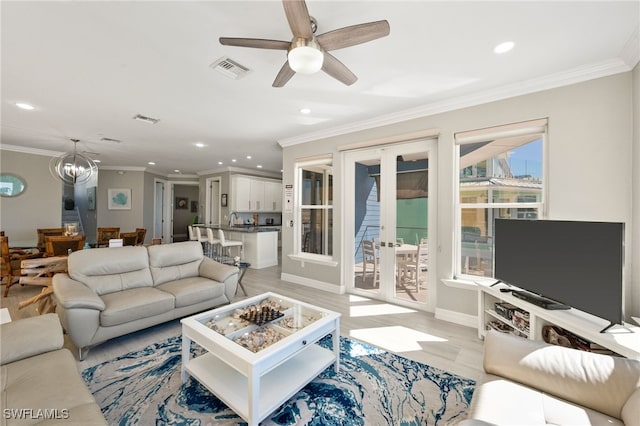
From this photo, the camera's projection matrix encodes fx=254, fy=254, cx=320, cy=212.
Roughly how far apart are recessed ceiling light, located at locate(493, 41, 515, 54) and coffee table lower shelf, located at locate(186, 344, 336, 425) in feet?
9.37

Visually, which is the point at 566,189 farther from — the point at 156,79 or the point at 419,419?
the point at 156,79

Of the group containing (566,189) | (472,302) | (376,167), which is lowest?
(472,302)

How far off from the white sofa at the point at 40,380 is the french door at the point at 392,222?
3319mm

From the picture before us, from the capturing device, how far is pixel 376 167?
3.92m

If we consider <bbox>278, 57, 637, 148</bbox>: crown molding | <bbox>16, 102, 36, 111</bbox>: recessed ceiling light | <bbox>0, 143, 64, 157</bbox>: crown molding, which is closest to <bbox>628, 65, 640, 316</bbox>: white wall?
<bbox>278, 57, 637, 148</bbox>: crown molding

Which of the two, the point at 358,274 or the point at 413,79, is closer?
the point at 413,79

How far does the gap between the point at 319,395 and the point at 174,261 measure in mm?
2584

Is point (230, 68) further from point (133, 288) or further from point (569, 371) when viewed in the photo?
point (569, 371)

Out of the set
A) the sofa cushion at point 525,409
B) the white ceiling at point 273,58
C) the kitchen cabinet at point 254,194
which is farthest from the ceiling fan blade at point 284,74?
the kitchen cabinet at point 254,194

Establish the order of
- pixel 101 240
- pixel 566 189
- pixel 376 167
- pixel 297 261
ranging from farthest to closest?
pixel 101 240
pixel 297 261
pixel 376 167
pixel 566 189

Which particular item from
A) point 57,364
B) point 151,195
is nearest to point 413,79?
point 57,364

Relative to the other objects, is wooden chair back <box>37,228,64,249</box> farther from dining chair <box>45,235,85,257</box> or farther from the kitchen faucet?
the kitchen faucet

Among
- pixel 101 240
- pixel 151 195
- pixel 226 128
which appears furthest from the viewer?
pixel 151 195

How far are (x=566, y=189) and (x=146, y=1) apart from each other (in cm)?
375
